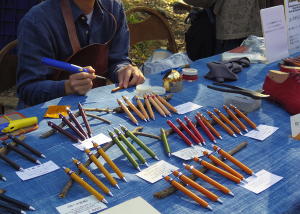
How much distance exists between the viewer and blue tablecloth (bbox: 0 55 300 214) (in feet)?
2.97

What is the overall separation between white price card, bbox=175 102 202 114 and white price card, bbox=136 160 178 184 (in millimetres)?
524

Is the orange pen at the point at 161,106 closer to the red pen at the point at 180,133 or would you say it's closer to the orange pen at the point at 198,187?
the red pen at the point at 180,133

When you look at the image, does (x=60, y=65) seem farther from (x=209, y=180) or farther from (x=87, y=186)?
(x=209, y=180)

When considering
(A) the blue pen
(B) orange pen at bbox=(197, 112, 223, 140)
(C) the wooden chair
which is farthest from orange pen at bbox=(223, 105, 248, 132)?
(C) the wooden chair

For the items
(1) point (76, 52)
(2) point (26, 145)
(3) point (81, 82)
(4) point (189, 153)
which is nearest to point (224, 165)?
(4) point (189, 153)

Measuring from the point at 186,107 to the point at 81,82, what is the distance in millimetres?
641

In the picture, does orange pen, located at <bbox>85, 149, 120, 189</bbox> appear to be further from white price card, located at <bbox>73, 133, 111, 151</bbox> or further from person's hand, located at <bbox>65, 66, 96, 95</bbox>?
person's hand, located at <bbox>65, 66, 96, 95</bbox>

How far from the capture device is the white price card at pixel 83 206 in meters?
0.86

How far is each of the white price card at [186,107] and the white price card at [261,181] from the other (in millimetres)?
615

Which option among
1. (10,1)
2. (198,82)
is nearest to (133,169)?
(198,82)

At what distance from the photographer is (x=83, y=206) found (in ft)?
2.89

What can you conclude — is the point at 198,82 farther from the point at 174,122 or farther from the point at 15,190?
the point at 15,190

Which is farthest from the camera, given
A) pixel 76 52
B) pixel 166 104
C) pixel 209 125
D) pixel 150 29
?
pixel 150 29

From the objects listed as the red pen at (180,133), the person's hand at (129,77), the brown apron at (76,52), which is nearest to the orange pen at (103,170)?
the red pen at (180,133)
